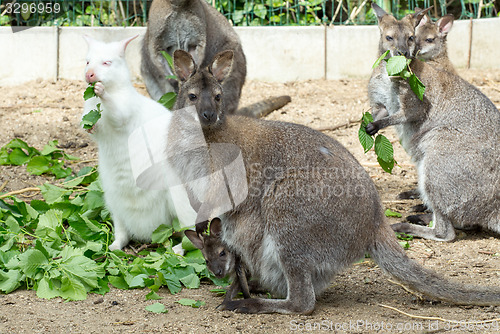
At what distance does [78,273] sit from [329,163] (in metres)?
1.62

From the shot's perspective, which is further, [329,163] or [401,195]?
[401,195]

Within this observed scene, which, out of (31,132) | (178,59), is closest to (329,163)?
(178,59)

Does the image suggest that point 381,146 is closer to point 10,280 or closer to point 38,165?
point 10,280

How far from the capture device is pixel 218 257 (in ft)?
12.2

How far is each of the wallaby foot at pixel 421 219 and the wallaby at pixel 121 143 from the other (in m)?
1.80

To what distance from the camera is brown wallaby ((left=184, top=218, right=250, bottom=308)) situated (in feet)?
12.1

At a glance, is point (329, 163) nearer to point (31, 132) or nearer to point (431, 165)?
point (431, 165)

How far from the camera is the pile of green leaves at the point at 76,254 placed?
3955mm

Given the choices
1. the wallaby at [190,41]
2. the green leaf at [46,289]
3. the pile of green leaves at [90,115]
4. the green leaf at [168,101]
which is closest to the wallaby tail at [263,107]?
the wallaby at [190,41]

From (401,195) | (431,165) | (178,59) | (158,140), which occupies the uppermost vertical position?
(178,59)

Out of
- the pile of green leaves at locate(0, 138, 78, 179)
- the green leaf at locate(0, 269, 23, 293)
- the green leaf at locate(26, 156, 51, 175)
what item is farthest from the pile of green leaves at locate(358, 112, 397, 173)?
the green leaf at locate(26, 156, 51, 175)

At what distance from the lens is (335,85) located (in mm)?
8289

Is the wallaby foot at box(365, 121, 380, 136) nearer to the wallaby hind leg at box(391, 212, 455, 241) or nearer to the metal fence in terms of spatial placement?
the wallaby hind leg at box(391, 212, 455, 241)

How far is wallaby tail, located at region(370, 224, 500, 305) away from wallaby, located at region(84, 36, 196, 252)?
1359 millimetres
